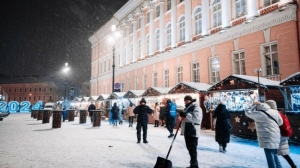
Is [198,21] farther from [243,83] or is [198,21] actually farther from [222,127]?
[222,127]

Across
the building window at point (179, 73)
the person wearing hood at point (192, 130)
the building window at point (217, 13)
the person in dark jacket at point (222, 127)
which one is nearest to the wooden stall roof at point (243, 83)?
the person in dark jacket at point (222, 127)

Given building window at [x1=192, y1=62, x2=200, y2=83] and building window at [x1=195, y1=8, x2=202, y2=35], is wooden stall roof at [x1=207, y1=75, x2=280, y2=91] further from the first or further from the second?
building window at [x1=195, y1=8, x2=202, y2=35]

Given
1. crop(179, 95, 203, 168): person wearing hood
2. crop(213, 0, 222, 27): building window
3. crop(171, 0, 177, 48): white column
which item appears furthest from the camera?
crop(171, 0, 177, 48): white column

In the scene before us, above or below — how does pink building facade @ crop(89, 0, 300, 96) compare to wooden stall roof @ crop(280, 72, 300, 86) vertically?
above

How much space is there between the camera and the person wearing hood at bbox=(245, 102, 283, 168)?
451 cm

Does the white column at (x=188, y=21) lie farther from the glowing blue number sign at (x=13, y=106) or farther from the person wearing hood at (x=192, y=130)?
the glowing blue number sign at (x=13, y=106)

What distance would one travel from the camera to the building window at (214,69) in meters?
17.1

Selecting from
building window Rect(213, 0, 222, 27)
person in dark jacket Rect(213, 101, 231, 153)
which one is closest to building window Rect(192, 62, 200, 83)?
building window Rect(213, 0, 222, 27)

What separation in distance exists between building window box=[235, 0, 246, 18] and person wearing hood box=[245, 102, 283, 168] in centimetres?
1255

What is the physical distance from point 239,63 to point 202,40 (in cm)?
398

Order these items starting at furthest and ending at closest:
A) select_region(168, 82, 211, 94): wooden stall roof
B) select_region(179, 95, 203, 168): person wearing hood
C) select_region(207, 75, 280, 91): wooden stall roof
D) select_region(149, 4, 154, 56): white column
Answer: select_region(149, 4, 154, 56): white column
select_region(168, 82, 211, 94): wooden stall roof
select_region(207, 75, 280, 91): wooden stall roof
select_region(179, 95, 203, 168): person wearing hood

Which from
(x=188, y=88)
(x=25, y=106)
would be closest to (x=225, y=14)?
(x=188, y=88)

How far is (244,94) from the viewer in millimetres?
11453

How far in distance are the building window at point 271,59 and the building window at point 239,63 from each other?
1.62 meters
